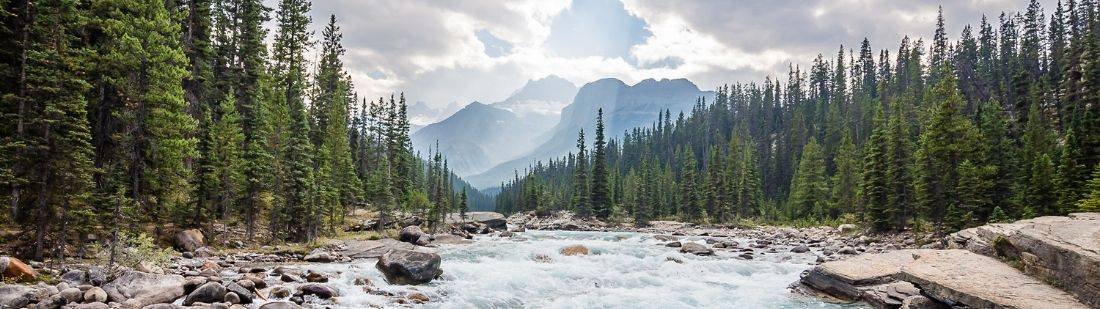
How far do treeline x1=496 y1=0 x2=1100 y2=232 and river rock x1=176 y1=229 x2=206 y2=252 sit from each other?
45.2 meters

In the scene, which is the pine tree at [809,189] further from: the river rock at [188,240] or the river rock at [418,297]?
the river rock at [188,240]

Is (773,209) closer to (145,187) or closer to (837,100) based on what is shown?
(837,100)

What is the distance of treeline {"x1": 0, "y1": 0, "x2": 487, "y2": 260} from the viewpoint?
57.5 ft

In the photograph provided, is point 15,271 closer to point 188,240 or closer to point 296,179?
point 188,240

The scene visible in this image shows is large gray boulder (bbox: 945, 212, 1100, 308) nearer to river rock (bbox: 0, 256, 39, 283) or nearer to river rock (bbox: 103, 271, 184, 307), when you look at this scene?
river rock (bbox: 103, 271, 184, 307)

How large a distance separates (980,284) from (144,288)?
24154 millimetres

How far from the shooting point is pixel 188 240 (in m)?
24.0

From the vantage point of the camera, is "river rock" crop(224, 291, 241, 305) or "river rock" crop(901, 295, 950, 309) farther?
"river rock" crop(901, 295, 950, 309)

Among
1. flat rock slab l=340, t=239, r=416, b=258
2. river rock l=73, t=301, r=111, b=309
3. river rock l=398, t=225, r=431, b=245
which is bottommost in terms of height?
river rock l=398, t=225, r=431, b=245

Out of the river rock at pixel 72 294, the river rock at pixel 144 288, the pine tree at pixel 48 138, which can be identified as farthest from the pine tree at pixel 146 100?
the river rock at pixel 72 294

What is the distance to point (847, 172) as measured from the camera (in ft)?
203

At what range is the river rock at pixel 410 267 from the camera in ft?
64.4

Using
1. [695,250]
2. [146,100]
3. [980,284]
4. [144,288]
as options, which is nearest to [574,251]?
[695,250]

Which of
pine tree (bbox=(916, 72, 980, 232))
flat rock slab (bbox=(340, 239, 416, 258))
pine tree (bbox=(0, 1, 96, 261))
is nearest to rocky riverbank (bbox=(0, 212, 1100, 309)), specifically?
pine tree (bbox=(0, 1, 96, 261))
